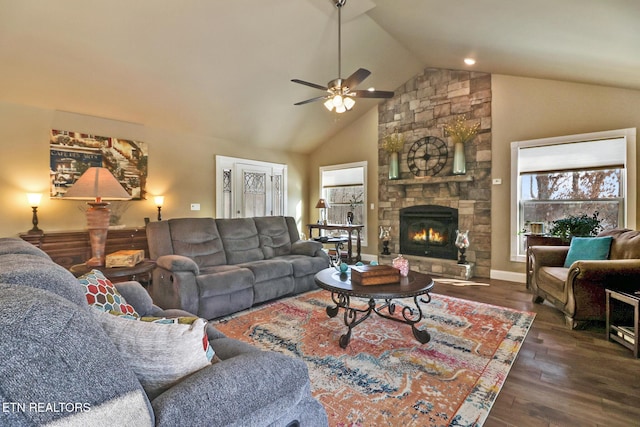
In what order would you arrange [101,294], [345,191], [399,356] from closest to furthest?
[101,294], [399,356], [345,191]

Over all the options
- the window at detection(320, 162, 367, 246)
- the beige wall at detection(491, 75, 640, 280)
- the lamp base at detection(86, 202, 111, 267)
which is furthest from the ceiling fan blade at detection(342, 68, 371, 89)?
the window at detection(320, 162, 367, 246)

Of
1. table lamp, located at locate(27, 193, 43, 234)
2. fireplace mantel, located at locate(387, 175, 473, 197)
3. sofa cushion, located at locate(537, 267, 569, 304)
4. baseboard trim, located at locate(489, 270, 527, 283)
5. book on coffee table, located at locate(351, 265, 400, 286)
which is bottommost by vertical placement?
baseboard trim, located at locate(489, 270, 527, 283)

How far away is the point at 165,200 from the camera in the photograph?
5164 millimetres

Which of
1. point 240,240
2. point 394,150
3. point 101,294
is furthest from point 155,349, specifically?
point 394,150

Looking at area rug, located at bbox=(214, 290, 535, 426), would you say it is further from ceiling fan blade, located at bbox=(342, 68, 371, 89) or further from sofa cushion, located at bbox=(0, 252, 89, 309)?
ceiling fan blade, located at bbox=(342, 68, 371, 89)

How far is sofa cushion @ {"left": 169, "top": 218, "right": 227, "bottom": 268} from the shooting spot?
3.62m

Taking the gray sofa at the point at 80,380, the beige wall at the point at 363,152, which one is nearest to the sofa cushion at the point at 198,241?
the gray sofa at the point at 80,380

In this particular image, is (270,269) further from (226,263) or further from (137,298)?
(137,298)

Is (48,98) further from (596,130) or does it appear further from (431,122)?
(596,130)

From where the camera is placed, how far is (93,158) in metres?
4.36

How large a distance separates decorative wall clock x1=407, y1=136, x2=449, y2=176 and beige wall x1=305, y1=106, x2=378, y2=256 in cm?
86

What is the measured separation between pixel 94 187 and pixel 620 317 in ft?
15.3

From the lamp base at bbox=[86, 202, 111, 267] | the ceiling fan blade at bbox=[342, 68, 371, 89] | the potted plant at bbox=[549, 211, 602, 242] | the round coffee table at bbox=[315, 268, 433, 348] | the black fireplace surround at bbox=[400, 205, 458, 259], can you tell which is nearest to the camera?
the round coffee table at bbox=[315, 268, 433, 348]

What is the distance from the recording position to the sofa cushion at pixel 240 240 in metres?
3.96
